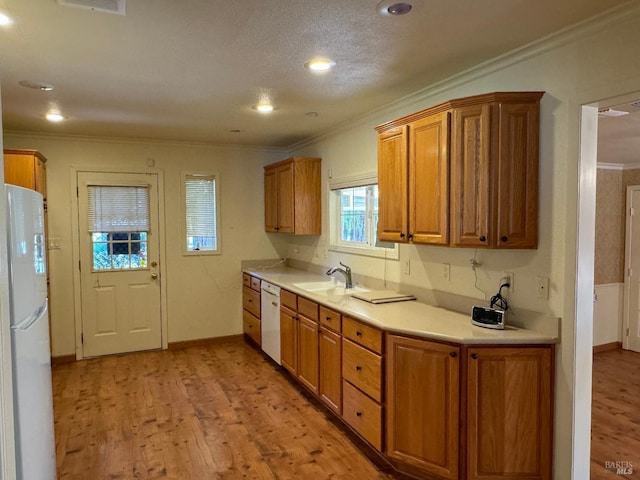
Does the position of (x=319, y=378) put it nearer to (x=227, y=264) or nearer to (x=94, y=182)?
(x=227, y=264)

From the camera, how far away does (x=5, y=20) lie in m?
2.01

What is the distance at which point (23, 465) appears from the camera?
161 cm

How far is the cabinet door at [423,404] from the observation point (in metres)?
2.35

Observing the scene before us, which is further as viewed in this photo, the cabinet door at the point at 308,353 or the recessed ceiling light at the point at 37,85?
the cabinet door at the point at 308,353

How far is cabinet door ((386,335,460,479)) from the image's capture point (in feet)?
7.70

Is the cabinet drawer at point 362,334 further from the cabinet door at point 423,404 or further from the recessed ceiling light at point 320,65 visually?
the recessed ceiling light at point 320,65

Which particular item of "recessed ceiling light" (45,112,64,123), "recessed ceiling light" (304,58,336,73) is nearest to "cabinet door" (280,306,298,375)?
"recessed ceiling light" (304,58,336,73)

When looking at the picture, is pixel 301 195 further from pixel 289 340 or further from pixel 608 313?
pixel 608 313

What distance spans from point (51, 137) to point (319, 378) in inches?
151

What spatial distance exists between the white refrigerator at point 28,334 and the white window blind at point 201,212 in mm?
3295

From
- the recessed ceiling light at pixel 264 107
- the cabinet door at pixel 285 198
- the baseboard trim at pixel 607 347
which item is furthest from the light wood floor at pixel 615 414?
the recessed ceiling light at pixel 264 107

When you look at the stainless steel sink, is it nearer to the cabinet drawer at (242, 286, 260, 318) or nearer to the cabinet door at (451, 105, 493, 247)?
the cabinet drawer at (242, 286, 260, 318)

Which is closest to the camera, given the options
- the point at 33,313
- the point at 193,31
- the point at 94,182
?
the point at 33,313

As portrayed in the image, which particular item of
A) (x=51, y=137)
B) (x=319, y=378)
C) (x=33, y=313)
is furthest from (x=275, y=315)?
(x=51, y=137)
